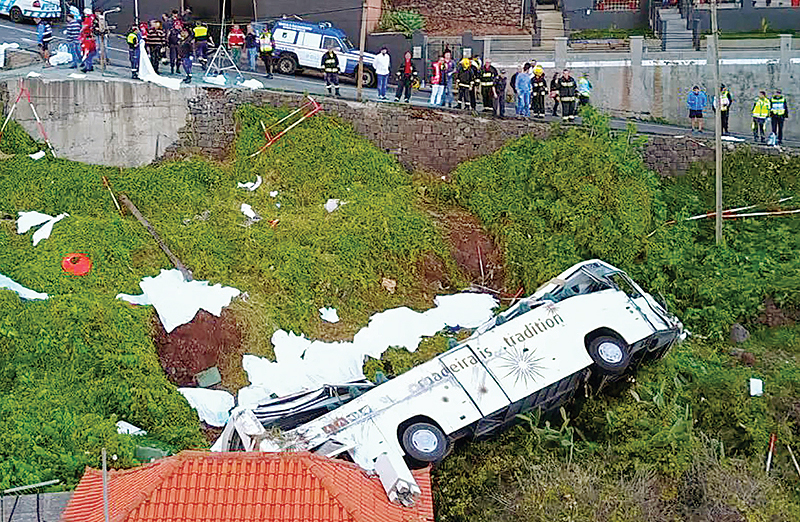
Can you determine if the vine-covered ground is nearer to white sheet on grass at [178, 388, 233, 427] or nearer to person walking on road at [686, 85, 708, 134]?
white sheet on grass at [178, 388, 233, 427]

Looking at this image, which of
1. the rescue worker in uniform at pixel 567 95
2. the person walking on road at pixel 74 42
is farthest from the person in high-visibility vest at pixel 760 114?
the person walking on road at pixel 74 42

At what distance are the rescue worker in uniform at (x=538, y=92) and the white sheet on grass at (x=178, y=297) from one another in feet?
25.0

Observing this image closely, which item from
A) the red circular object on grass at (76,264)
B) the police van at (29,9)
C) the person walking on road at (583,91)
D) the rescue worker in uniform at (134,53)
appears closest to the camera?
the red circular object on grass at (76,264)

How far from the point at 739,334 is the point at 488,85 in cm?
685

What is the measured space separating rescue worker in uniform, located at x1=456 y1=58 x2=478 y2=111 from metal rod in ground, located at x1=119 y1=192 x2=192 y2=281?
6.66m

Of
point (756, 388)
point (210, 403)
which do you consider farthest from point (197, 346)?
point (756, 388)

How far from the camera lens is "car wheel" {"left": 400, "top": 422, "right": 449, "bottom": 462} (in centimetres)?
1394

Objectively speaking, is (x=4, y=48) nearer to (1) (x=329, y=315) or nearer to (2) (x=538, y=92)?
(1) (x=329, y=315)

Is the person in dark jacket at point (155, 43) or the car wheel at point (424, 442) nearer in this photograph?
the car wheel at point (424, 442)

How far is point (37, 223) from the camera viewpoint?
A: 19359mm

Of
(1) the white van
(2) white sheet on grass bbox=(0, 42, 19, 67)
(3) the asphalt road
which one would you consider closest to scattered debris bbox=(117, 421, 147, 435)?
(1) the white van

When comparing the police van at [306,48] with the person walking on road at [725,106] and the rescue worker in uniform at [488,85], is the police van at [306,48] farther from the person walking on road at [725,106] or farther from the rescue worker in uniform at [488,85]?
the person walking on road at [725,106]

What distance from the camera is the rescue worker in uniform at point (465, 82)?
73.5 ft


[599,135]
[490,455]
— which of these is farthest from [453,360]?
[599,135]
